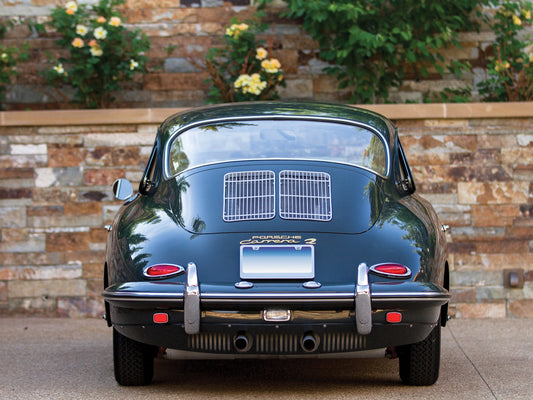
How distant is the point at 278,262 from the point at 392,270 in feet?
1.85

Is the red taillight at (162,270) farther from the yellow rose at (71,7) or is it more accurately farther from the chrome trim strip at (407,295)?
the yellow rose at (71,7)

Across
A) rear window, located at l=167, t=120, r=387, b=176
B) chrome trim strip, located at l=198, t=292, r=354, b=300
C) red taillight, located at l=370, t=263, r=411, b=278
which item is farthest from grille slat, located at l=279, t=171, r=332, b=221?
chrome trim strip, located at l=198, t=292, r=354, b=300

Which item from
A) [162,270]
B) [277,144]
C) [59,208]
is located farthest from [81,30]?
[162,270]

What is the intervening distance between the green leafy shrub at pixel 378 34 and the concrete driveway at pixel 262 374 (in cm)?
367

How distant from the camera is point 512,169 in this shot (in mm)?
9117

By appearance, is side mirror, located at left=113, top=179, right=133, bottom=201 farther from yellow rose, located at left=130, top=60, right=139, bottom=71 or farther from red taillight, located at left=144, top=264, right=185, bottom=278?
yellow rose, located at left=130, top=60, right=139, bottom=71

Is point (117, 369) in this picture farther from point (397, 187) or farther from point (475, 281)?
point (475, 281)

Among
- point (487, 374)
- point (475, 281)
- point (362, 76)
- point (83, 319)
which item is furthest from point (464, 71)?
point (487, 374)

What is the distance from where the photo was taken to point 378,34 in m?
10.1

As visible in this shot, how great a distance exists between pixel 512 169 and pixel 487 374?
3.60 metres

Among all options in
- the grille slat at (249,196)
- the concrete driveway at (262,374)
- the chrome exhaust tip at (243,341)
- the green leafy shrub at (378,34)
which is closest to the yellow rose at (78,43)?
the green leafy shrub at (378,34)

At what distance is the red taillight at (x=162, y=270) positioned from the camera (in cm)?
487

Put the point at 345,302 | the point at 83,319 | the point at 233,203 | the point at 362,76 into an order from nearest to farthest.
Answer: the point at 345,302 → the point at 233,203 → the point at 83,319 → the point at 362,76

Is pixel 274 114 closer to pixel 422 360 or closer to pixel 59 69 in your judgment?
pixel 422 360
